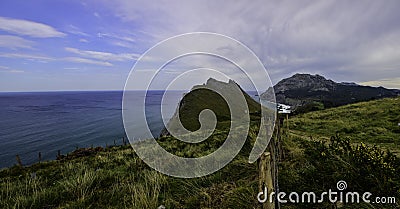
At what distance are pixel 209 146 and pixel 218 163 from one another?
15.4 feet

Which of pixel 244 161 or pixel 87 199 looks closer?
pixel 87 199

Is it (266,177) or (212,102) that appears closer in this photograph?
(266,177)

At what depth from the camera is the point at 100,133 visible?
58469 mm

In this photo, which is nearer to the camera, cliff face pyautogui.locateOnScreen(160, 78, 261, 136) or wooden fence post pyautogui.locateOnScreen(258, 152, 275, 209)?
wooden fence post pyautogui.locateOnScreen(258, 152, 275, 209)

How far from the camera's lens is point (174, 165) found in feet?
24.5

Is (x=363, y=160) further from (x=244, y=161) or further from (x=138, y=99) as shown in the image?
(x=138, y=99)

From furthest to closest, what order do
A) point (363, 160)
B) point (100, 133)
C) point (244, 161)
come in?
point (100, 133), point (244, 161), point (363, 160)

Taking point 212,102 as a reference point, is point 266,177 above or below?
below

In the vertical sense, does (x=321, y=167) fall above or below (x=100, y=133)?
above

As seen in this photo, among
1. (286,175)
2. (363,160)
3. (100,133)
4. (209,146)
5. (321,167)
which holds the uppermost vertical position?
(363,160)

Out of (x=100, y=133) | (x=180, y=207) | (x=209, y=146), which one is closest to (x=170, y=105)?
(x=180, y=207)

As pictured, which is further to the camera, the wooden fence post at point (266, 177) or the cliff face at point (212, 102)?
the cliff face at point (212, 102)

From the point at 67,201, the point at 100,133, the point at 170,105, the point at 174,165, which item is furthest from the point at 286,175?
the point at 100,133

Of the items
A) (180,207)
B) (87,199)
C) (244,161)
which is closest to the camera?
(180,207)
